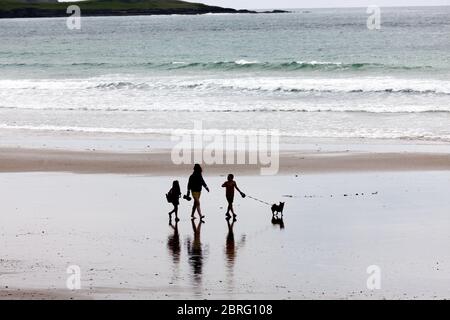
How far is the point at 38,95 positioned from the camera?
50375 millimetres

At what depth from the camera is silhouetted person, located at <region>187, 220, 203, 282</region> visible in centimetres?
1511

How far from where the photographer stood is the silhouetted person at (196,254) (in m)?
15.1

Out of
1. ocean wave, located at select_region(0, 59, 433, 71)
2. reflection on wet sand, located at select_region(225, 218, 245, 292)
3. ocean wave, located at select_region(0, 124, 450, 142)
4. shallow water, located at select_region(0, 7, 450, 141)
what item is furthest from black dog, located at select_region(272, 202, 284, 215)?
ocean wave, located at select_region(0, 59, 433, 71)

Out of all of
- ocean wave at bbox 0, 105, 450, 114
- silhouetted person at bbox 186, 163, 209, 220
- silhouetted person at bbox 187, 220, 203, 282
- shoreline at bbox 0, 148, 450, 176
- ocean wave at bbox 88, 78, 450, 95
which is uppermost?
ocean wave at bbox 88, 78, 450, 95

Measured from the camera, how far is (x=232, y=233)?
1800 centimetres

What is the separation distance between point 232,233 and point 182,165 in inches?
323

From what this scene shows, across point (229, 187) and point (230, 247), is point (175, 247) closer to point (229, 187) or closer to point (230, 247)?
point (230, 247)

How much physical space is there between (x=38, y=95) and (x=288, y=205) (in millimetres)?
32145

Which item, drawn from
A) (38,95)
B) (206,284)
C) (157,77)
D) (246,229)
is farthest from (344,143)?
A: (157,77)

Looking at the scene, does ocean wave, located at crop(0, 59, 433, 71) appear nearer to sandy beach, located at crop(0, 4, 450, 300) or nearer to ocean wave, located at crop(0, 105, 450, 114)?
sandy beach, located at crop(0, 4, 450, 300)

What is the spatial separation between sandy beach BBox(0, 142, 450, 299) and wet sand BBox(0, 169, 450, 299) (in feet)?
0.09

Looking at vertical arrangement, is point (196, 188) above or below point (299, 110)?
below

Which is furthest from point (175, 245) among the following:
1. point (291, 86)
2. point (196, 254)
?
point (291, 86)

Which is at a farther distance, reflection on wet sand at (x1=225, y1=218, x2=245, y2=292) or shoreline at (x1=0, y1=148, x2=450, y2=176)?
shoreline at (x1=0, y1=148, x2=450, y2=176)
